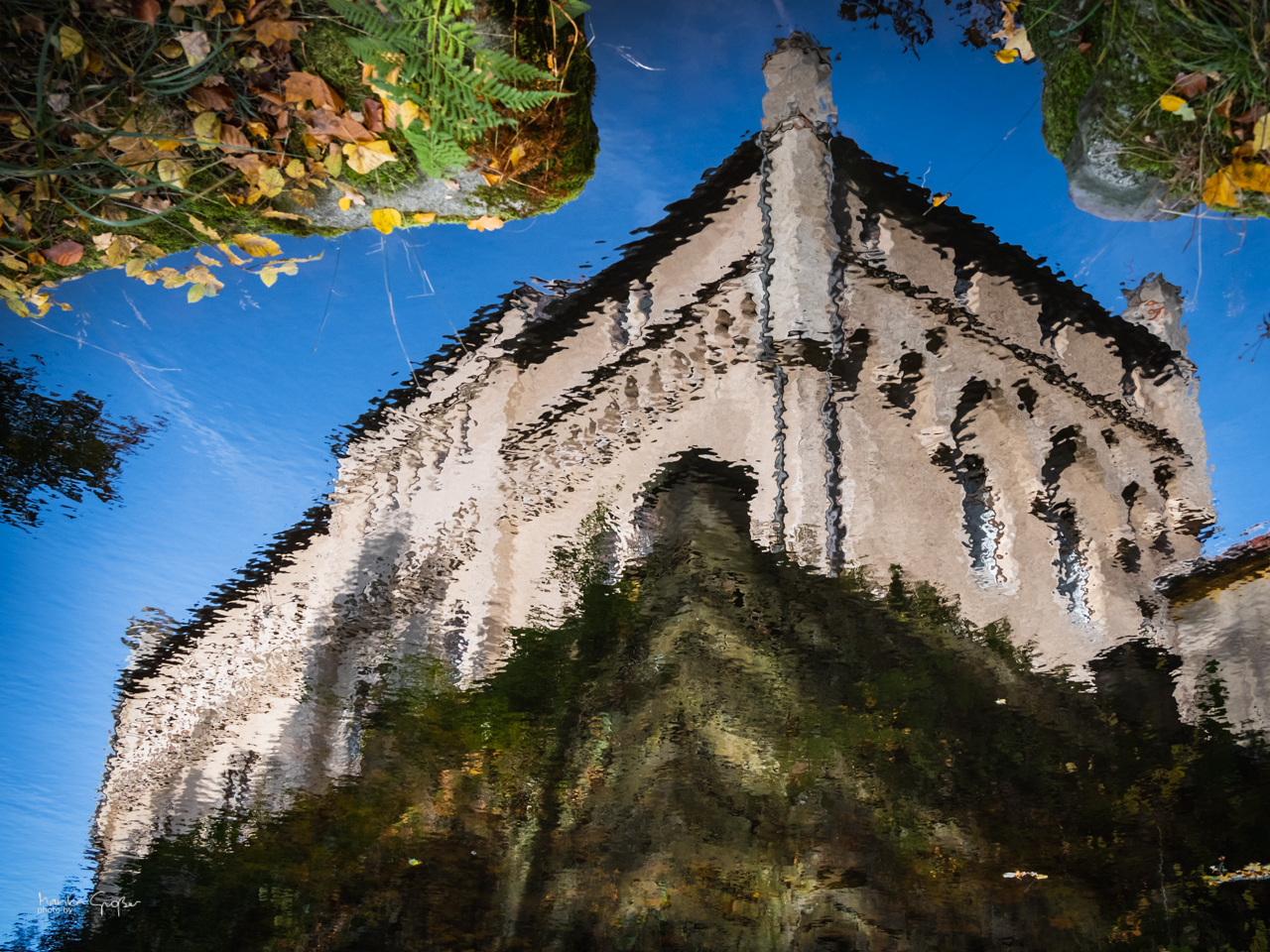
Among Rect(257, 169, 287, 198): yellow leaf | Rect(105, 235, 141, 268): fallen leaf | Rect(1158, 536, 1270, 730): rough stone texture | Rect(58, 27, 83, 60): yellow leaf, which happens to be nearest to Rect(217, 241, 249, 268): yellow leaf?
Rect(105, 235, 141, 268): fallen leaf

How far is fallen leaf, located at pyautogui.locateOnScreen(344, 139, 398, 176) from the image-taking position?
0.96 m

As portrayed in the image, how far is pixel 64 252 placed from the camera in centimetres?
104

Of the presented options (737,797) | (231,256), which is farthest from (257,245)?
(737,797)

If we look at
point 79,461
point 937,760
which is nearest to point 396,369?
point 79,461

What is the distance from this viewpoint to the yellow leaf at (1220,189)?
3.05ft

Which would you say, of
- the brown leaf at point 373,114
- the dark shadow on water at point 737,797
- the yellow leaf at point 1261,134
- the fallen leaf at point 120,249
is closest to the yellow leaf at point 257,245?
the fallen leaf at point 120,249

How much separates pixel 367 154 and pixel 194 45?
9.6 inches

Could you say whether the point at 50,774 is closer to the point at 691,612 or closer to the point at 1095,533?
the point at 691,612

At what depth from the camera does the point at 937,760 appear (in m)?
1.74

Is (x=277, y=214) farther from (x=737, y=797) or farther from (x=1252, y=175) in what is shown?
(x=737, y=797)

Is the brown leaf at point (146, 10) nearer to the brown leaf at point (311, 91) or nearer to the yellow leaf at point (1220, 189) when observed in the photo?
the brown leaf at point (311, 91)

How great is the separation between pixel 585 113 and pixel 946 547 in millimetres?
1294

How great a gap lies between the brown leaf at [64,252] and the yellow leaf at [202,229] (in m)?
0.18

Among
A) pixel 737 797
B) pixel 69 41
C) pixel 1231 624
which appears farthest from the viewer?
pixel 737 797
